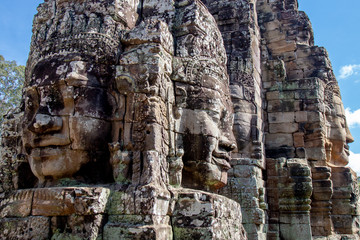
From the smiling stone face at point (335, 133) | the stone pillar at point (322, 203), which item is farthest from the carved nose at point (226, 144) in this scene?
the smiling stone face at point (335, 133)

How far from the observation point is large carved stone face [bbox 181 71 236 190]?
15.2ft

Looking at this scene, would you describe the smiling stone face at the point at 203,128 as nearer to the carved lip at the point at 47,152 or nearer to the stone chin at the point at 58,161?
the stone chin at the point at 58,161

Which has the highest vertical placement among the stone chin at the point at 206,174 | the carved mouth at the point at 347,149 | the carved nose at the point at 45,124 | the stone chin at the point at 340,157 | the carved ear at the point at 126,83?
the carved mouth at the point at 347,149

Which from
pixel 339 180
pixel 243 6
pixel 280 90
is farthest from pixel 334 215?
pixel 243 6

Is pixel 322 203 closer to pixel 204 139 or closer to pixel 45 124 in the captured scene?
pixel 204 139

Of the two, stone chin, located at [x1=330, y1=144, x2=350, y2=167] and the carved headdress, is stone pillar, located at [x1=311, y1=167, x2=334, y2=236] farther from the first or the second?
the carved headdress

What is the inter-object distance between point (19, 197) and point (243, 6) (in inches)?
321

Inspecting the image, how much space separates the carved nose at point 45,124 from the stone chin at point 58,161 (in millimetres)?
211

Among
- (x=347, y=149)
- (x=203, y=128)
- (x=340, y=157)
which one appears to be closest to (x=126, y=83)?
(x=203, y=128)

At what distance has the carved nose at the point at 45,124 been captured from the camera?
4.14 m

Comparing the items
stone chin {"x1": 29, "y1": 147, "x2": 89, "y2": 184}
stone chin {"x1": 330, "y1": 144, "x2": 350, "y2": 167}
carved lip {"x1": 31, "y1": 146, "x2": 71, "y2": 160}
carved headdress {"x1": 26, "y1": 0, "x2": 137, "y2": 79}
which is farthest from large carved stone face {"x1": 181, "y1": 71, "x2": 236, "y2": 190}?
stone chin {"x1": 330, "y1": 144, "x2": 350, "y2": 167}

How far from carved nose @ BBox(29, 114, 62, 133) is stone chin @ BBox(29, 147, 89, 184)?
211 millimetres

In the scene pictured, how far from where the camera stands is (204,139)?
4648 mm

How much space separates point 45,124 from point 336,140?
9104mm
